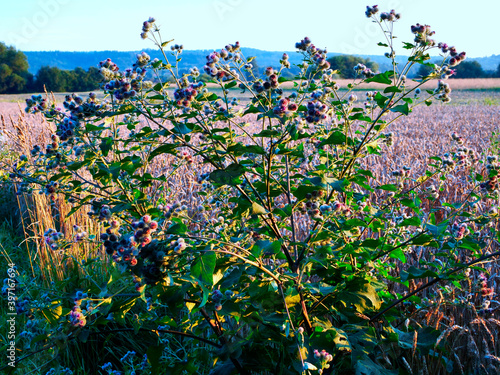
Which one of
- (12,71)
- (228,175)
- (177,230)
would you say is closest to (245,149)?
(228,175)

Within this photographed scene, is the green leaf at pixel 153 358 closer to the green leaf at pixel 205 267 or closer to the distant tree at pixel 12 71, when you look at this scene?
the green leaf at pixel 205 267

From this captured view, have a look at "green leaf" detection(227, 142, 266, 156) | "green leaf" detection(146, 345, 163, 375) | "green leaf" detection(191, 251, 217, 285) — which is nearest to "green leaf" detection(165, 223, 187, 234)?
Answer: "green leaf" detection(191, 251, 217, 285)

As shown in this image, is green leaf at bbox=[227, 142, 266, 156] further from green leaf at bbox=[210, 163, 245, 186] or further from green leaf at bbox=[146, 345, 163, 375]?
green leaf at bbox=[146, 345, 163, 375]

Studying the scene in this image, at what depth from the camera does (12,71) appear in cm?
7781

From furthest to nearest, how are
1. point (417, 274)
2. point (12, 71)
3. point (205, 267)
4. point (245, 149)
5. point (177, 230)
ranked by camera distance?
point (12, 71), point (417, 274), point (245, 149), point (177, 230), point (205, 267)

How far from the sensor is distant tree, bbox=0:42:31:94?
73.4 meters

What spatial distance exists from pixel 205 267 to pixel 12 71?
9350cm

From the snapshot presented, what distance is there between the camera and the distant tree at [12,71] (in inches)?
2889

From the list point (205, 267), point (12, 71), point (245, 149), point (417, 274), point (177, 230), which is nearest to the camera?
point (205, 267)

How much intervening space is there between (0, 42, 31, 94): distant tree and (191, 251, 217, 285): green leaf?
86992 millimetres

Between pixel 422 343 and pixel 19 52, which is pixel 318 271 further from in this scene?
pixel 19 52

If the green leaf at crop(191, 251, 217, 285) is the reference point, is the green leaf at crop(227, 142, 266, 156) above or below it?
above

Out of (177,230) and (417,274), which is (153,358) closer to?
(177,230)

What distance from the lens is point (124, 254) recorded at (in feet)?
4.66
